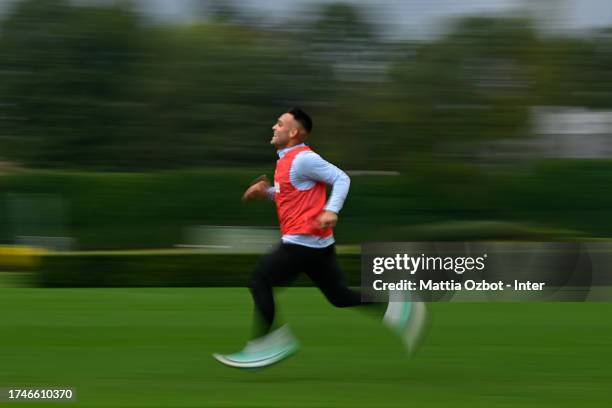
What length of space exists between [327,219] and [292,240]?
1.19 feet

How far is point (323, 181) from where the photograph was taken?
6.92 meters

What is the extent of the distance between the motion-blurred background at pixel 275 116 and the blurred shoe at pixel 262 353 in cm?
2108

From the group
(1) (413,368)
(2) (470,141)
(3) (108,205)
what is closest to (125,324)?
(1) (413,368)

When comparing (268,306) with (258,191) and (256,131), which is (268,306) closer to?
(258,191)

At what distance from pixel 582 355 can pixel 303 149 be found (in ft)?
9.37

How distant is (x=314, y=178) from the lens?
6902 millimetres

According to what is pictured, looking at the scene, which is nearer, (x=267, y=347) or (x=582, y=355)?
(x=267, y=347)

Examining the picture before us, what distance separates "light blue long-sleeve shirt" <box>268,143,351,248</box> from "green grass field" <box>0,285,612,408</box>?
2.86 feet

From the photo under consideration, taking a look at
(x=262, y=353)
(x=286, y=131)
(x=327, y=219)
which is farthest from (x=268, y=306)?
(x=286, y=131)

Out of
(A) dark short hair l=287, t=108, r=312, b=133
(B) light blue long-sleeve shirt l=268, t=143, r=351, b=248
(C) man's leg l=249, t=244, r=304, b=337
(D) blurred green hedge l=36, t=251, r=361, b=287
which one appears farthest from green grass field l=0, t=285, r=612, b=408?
(D) blurred green hedge l=36, t=251, r=361, b=287

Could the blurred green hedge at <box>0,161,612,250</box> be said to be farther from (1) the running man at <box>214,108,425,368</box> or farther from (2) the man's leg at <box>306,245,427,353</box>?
(1) the running man at <box>214,108,425,368</box>

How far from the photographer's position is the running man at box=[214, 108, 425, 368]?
6.91 meters

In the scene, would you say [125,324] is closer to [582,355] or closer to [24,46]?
[582,355]

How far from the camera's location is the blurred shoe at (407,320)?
7.20m
